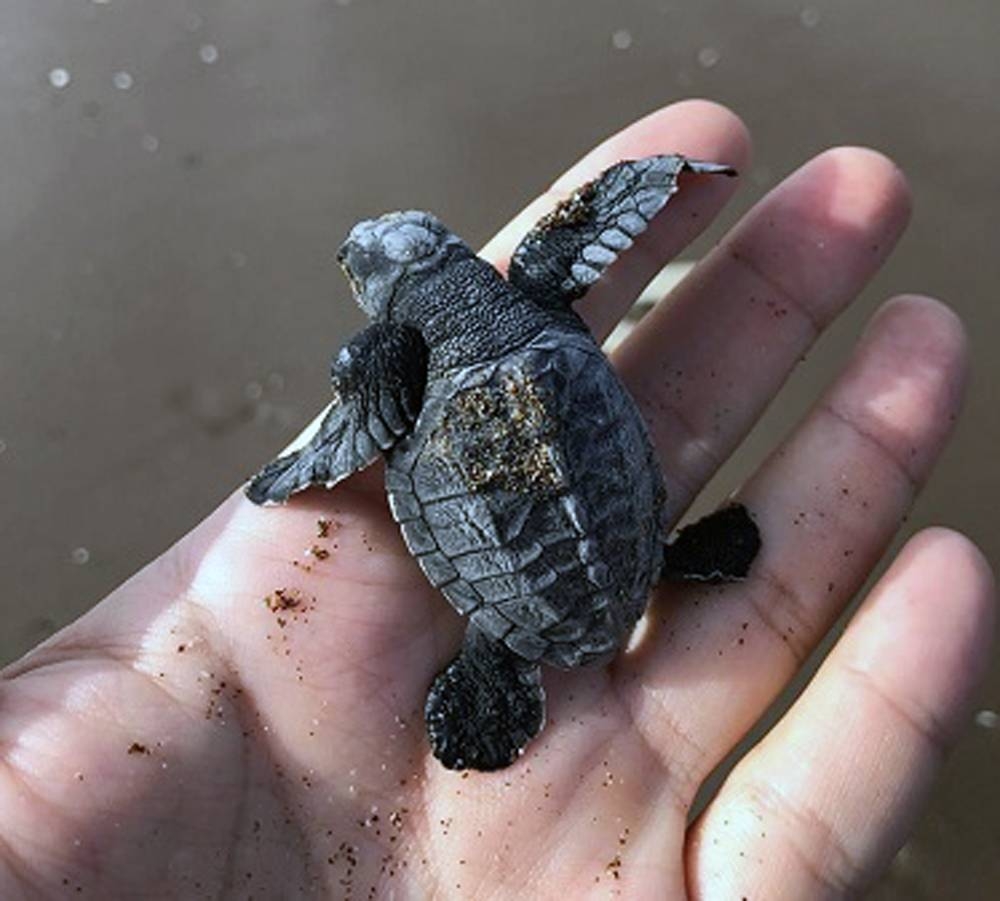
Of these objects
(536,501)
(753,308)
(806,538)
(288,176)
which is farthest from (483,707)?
(288,176)

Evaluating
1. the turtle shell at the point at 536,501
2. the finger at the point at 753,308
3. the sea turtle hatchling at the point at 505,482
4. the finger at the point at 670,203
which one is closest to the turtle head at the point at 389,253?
the sea turtle hatchling at the point at 505,482

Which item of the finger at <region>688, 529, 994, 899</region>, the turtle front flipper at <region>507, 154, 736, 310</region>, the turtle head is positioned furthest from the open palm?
the turtle front flipper at <region>507, 154, 736, 310</region>

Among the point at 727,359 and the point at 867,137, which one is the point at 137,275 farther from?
the point at 867,137

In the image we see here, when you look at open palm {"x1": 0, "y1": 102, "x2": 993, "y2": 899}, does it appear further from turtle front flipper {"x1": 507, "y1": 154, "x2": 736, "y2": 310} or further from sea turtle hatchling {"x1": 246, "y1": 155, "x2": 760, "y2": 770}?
turtle front flipper {"x1": 507, "y1": 154, "x2": 736, "y2": 310}

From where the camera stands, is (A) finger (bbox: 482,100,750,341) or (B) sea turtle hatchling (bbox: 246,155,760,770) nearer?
(B) sea turtle hatchling (bbox: 246,155,760,770)

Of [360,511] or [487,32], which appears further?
[487,32]

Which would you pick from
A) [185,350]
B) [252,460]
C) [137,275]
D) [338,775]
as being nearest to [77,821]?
[338,775]
